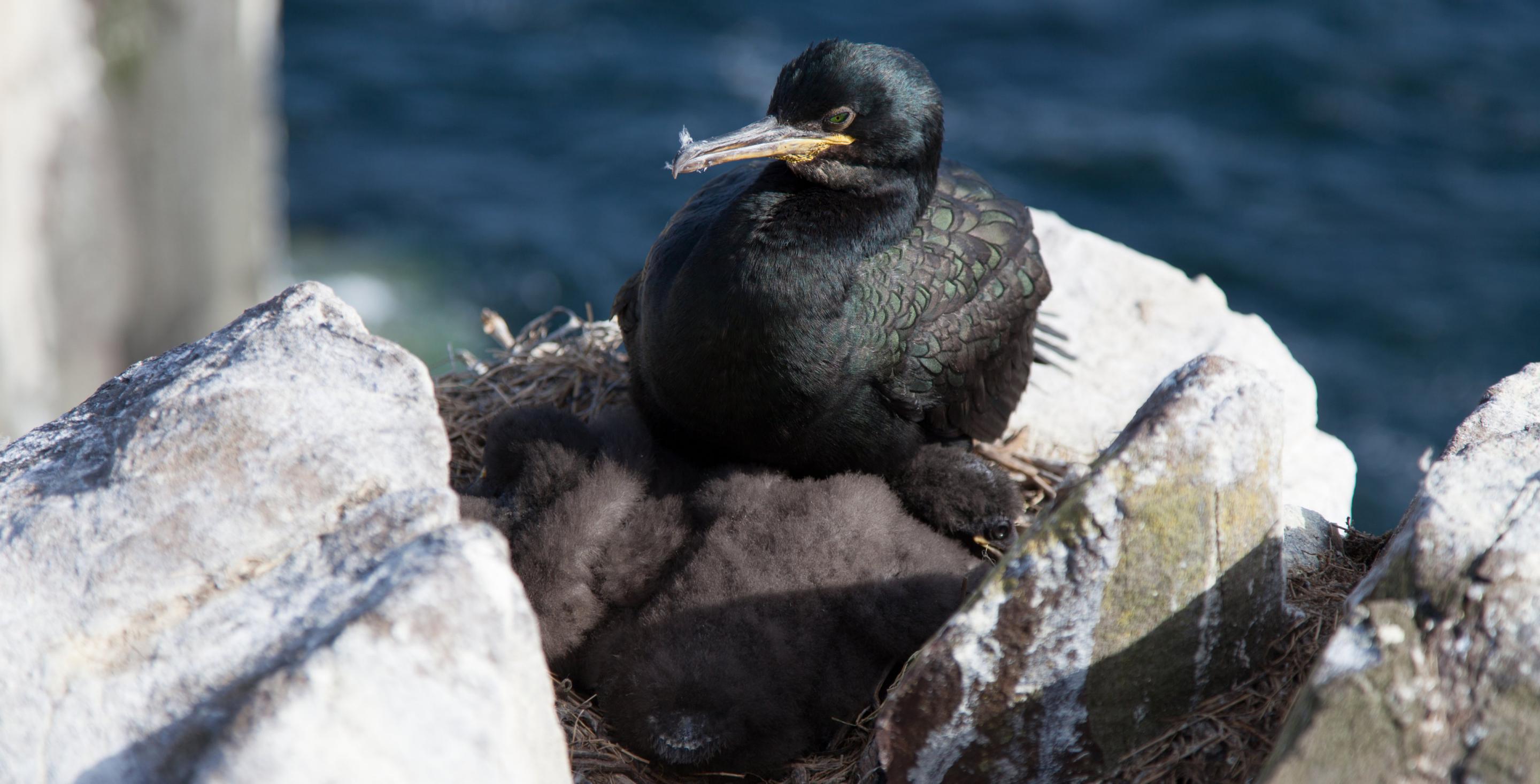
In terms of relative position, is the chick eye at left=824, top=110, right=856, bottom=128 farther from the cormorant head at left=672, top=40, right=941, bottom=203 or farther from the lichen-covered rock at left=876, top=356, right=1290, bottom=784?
the lichen-covered rock at left=876, top=356, right=1290, bottom=784

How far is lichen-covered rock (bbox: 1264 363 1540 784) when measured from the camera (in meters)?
2.27

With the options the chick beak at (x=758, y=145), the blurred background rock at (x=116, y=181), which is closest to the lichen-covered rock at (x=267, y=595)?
the chick beak at (x=758, y=145)

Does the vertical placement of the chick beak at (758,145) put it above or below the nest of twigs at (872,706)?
above

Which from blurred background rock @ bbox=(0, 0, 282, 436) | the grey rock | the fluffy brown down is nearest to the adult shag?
the fluffy brown down

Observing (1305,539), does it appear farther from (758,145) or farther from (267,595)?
(267,595)

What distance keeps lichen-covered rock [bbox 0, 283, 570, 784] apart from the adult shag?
115 cm

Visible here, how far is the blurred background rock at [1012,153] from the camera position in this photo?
9.25 m

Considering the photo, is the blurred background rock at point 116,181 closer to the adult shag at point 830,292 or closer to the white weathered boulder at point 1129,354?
the adult shag at point 830,292

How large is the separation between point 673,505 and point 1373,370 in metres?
7.52

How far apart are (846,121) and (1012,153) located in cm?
772

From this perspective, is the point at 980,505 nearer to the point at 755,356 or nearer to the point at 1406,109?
the point at 755,356

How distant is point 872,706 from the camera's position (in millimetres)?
3330

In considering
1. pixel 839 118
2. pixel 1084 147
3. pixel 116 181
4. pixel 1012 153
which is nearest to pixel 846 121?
pixel 839 118

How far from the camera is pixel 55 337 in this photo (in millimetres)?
6332
